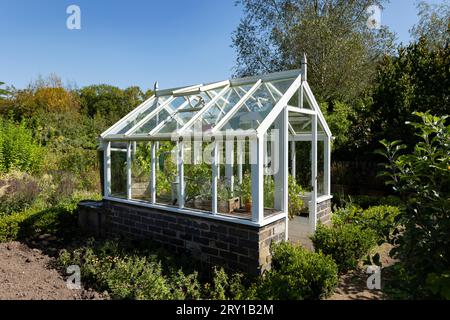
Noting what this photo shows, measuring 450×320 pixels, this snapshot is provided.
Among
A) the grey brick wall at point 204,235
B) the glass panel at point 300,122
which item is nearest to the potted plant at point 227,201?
the grey brick wall at point 204,235

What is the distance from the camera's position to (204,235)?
16.0 ft

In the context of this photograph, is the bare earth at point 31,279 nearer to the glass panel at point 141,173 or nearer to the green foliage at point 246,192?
the glass panel at point 141,173

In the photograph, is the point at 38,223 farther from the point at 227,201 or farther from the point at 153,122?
the point at 227,201

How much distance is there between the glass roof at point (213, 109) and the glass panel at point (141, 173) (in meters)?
0.42

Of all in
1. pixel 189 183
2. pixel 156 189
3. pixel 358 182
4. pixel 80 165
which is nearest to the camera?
pixel 189 183

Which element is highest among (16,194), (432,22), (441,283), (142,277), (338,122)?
(432,22)

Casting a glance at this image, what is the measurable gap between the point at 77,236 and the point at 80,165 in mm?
5366

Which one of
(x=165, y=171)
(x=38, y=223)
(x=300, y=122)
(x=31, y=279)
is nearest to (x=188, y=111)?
(x=165, y=171)

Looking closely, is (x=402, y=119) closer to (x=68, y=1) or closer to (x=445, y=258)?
(x=445, y=258)

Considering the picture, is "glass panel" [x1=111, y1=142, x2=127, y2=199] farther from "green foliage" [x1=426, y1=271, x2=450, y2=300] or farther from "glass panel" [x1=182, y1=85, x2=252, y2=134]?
"green foliage" [x1=426, y1=271, x2=450, y2=300]

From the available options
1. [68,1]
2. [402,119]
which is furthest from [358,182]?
[68,1]

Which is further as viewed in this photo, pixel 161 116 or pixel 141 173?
pixel 161 116

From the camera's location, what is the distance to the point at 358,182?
34.2ft

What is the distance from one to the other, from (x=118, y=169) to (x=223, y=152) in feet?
6.90
